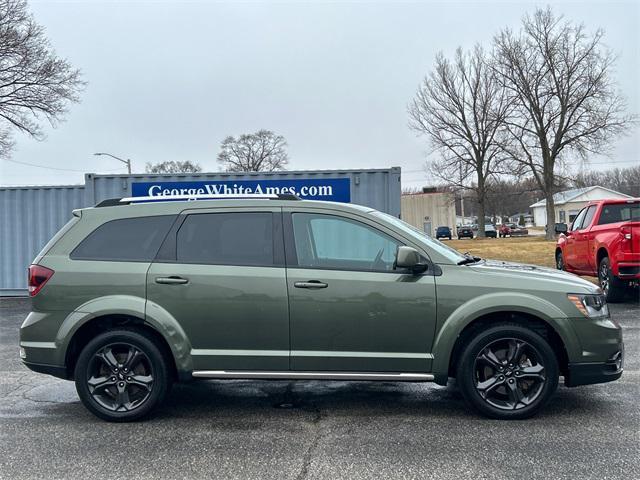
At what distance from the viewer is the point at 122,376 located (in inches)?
178

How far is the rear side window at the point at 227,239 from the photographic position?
15.0 feet

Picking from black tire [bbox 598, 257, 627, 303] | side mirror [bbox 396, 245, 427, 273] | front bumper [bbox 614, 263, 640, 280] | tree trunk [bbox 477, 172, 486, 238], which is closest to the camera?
side mirror [bbox 396, 245, 427, 273]

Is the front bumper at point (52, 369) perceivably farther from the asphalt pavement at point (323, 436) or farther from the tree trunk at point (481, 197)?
the tree trunk at point (481, 197)

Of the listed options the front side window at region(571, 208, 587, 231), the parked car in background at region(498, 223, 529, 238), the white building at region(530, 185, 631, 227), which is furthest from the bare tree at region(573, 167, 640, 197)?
the front side window at region(571, 208, 587, 231)

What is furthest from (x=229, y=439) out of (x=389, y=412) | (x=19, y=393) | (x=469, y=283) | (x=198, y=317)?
(x=19, y=393)

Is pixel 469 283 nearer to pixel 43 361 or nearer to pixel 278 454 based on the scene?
pixel 278 454

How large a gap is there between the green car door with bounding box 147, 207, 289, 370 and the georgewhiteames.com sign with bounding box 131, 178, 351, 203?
7.74m

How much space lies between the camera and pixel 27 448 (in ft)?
13.2

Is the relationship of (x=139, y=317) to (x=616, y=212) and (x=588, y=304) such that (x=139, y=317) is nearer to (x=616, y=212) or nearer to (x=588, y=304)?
(x=588, y=304)

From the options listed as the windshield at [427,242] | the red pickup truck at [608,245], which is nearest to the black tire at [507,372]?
the windshield at [427,242]

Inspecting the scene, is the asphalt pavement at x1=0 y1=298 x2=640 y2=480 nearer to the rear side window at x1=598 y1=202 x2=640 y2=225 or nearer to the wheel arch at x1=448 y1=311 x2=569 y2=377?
the wheel arch at x1=448 y1=311 x2=569 y2=377

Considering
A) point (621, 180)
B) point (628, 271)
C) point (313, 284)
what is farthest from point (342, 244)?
point (621, 180)

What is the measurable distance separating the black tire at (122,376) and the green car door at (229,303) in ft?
0.97

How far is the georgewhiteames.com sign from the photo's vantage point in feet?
40.2
